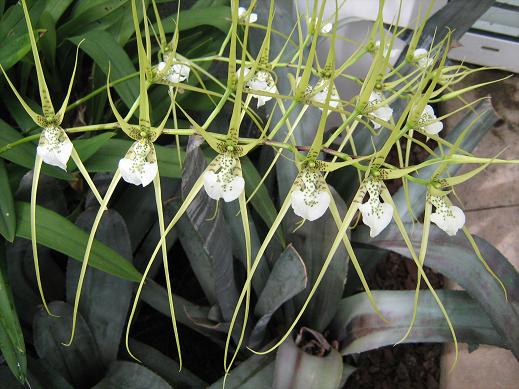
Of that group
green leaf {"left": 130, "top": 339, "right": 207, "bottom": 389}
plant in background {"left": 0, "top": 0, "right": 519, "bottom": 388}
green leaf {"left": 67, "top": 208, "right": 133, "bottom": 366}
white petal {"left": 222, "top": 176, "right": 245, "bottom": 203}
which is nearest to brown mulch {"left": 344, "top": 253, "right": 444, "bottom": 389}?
plant in background {"left": 0, "top": 0, "right": 519, "bottom": 388}

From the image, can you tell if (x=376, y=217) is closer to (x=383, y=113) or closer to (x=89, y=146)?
(x=383, y=113)

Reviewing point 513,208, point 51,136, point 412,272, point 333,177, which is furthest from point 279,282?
point 513,208

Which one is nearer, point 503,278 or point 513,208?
point 503,278

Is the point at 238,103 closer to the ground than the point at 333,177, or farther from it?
farther from it

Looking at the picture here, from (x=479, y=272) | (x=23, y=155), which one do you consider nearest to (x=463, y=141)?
(x=479, y=272)

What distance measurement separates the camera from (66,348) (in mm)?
826

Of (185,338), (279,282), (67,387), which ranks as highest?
(279,282)

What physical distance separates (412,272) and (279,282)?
21.9 inches

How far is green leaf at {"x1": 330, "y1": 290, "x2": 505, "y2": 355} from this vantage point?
80 centimetres

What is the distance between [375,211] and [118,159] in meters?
0.44

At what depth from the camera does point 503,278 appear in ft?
2.57

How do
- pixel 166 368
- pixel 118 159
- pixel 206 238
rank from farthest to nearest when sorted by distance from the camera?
pixel 166 368, pixel 118 159, pixel 206 238

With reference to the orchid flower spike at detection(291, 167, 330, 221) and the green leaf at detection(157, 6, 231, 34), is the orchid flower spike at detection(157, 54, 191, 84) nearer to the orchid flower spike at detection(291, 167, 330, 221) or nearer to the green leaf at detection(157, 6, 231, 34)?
the orchid flower spike at detection(291, 167, 330, 221)

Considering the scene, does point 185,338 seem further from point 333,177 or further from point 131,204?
point 333,177
